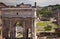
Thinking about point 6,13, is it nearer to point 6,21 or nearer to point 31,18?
point 6,21

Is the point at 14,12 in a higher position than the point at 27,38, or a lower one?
higher

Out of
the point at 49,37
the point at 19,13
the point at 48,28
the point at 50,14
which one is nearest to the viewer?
the point at 19,13

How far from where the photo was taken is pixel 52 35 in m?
16.2

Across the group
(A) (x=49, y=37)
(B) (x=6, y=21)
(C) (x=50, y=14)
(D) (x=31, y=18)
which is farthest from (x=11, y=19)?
(C) (x=50, y=14)

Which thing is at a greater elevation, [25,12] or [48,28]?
[25,12]

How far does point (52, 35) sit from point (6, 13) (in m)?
4.48

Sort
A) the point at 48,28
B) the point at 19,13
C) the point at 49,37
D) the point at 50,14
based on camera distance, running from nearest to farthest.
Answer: the point at 19,13, the point at 49,37, the point at 48,28, the point at 50,14

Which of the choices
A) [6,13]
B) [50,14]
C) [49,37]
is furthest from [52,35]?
[50,14]

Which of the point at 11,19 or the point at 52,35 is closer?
the point at 11,19

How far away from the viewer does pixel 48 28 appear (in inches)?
763

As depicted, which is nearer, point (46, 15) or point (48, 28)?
point (48, 28)

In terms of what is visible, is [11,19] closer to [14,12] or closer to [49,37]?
[14,12]

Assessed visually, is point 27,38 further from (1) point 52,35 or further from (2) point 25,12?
(1) point 52,35

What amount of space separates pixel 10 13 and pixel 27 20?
1135mm
